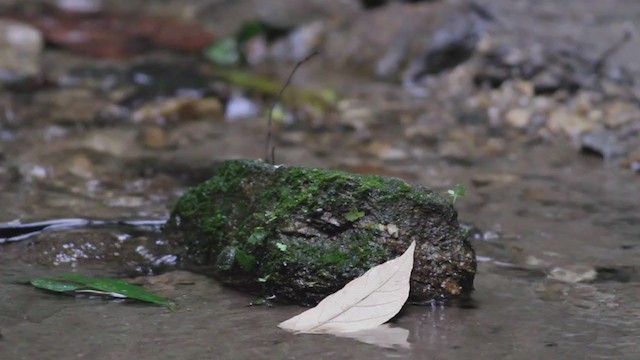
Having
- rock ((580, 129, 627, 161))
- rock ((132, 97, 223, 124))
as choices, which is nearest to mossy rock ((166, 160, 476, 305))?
rock ((580, 129, 627, 161))

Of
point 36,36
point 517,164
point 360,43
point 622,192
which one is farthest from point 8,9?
point 622,192

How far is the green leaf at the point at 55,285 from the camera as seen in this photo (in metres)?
1.92

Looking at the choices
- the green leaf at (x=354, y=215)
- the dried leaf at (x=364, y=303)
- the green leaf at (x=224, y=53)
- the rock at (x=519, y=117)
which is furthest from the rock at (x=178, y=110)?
the dried leaf at (x=364, y=303)

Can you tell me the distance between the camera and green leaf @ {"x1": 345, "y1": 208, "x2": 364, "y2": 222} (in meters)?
1.96

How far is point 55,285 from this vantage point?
6.35 ft

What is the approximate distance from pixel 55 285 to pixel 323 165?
1925 mm

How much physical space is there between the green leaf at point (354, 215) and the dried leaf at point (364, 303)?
0.18 meters

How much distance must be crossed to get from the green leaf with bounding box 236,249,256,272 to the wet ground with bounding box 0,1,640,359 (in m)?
0.09

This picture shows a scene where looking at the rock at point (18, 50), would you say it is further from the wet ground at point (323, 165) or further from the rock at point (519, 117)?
the rock at point (519, 117)

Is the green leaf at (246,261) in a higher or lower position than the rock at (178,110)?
lower

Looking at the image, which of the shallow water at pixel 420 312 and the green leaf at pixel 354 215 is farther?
the green leaf at pixel 354 215

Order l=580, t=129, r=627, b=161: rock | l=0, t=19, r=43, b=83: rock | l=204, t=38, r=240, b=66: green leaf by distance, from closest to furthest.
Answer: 1. l=580, t=129, r=627, b=161: rock
2. l=0, t=19, r=43, b=83: rock
3. l=204, t=38, r=240, b=66: green leaf

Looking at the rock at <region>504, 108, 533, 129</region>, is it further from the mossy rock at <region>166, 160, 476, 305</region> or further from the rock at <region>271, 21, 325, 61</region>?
the mossy rock at <region>166, 160, 476, 305</region>

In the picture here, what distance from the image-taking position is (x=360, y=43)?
639 centimetres
